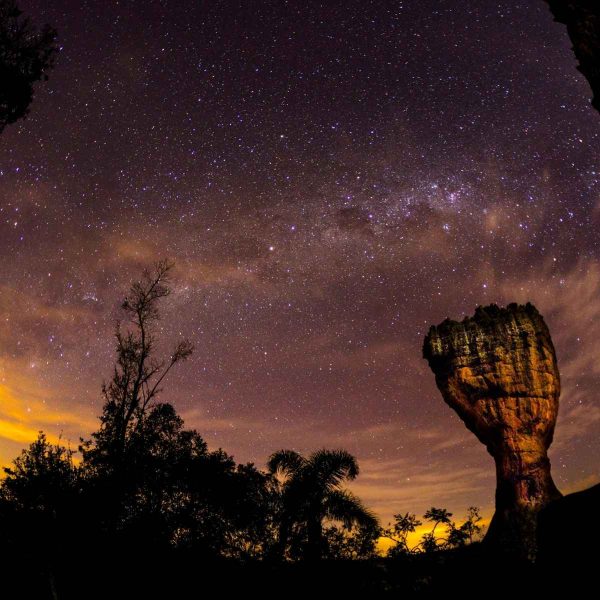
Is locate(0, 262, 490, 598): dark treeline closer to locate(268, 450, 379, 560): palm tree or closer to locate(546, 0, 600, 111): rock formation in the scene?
locate(268, 450, 379, 560): palm tree

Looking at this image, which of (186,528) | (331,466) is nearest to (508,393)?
(331,466)

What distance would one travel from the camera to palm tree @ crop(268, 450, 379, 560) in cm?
1928

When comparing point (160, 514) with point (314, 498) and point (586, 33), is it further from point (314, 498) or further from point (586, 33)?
point (586, 33)

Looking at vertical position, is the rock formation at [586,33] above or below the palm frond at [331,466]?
above

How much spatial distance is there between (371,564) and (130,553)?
30.3 feet

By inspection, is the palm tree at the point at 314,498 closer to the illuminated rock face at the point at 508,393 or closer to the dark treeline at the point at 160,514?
the dark treeline at the point at 160,514

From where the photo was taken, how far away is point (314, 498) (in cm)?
2034

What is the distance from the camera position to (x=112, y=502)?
601 inches

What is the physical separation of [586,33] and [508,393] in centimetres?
2208

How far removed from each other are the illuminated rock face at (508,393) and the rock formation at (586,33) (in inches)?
855

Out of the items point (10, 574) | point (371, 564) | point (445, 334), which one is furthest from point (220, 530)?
point (445, 334)

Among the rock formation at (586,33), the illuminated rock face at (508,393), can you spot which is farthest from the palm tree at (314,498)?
the rock formation at (586,33)

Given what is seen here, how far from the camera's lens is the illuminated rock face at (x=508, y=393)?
2264 centimetres

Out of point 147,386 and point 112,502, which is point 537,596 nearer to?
point 112,502
